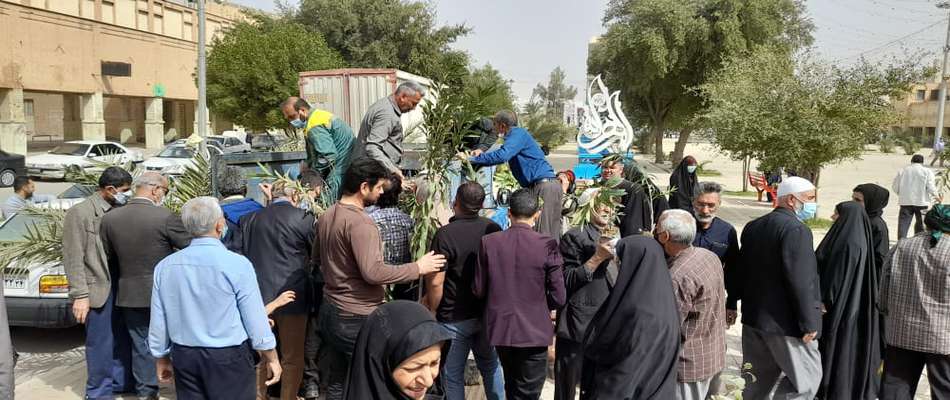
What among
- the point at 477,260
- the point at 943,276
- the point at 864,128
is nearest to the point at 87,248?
the point at 477,260

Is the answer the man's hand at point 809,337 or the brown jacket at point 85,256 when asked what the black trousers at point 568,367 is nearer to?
the man's hand at point 809,337

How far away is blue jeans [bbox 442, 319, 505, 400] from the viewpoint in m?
4.32

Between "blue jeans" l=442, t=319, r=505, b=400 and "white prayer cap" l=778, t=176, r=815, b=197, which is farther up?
"white prayer cap" l=778, t=176, r=815, b=197

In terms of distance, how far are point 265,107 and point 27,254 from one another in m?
22.0

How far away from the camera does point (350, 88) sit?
1563 cm

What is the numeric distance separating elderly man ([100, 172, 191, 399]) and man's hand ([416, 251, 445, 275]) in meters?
1.83

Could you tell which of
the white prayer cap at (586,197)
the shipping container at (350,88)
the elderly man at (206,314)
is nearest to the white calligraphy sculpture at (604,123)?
the shipping container at (350,88)

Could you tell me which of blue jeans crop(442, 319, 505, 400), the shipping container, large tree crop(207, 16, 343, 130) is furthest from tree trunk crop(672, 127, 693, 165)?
blue jeans crop(442, 319, 505, 400)

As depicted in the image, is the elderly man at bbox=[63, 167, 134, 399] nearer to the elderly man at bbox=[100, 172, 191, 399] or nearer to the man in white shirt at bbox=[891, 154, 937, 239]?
the elderly man at bbox=[100, 172, 191, 399]

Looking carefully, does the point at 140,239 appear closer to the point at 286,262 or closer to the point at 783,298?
the point at 286,262

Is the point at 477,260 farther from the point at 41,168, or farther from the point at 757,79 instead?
the point at 41,168

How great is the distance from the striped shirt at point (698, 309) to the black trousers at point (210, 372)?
2.36 meters

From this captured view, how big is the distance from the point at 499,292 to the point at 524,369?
0.52 meters

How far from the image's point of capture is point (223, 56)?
2680cm
